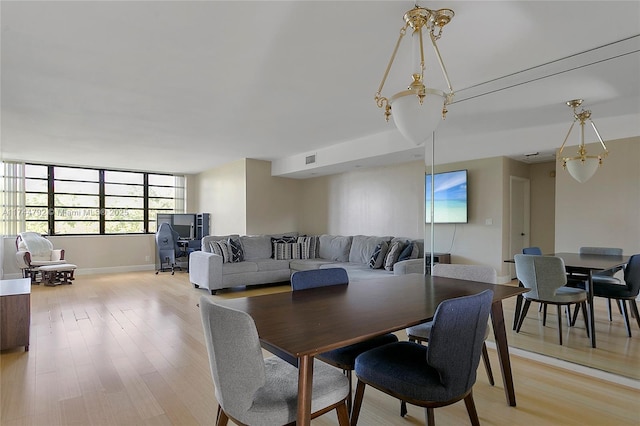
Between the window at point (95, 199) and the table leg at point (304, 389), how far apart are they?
816 cm

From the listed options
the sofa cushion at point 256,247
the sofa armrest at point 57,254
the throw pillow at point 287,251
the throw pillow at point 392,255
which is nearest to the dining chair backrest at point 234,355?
the throw pillow at point 392,255

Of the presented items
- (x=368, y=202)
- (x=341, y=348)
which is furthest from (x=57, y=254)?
(x=341, y=348)

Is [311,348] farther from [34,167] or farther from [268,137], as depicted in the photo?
[34,167]

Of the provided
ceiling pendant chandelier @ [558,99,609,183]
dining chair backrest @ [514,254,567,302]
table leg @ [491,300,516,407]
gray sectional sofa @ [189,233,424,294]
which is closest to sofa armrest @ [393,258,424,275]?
gray sectional sofa @ [189,233,424,294]

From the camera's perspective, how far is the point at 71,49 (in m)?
2.61

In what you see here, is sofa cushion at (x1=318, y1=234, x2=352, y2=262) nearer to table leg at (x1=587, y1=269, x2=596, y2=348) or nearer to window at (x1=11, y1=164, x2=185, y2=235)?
table leg at (x1=587, y1=269, x2=596, y2=348)

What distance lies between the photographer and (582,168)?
268cm

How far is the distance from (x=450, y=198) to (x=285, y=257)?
336cm

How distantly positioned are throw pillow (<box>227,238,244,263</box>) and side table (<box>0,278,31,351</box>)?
9.67 ft

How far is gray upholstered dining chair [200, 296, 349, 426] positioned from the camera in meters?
1.17

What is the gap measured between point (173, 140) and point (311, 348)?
202 inches

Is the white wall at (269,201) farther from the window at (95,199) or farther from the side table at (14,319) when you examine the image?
the side table at (14,319)

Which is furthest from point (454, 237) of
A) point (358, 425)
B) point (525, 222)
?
point (358, 425)

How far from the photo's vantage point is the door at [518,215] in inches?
120
